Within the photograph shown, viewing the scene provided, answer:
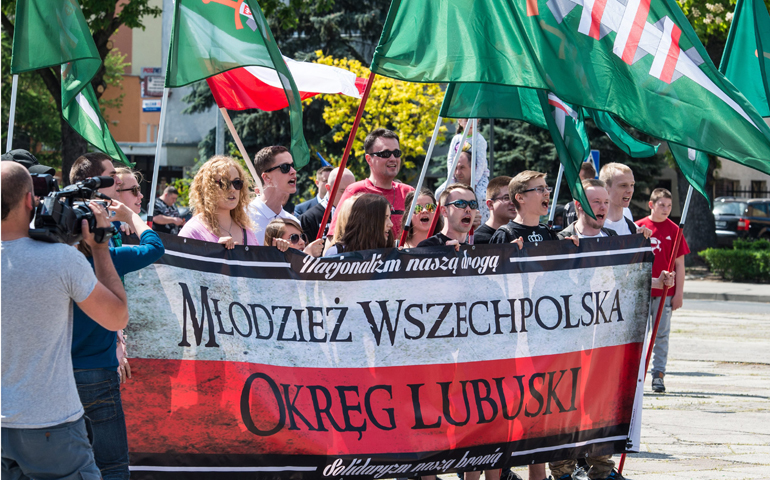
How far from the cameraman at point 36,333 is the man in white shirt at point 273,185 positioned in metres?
2.66

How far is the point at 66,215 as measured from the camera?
3027mm

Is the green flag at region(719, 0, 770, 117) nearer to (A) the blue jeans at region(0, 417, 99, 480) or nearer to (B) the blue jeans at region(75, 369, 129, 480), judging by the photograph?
(B) the blue jeans at region(75, 369, 129, 480)

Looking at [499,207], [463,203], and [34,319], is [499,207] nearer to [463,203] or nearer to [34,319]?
[463,203]

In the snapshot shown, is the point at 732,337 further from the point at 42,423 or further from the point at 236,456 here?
the point at 42,423

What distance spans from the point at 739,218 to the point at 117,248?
28.4m

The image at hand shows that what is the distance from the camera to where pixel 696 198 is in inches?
904

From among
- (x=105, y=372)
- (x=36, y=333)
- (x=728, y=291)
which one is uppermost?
(x=36, y=333)

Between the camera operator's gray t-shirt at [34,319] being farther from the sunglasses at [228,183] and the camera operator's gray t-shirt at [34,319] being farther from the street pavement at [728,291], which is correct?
the street pavement at [728,291]

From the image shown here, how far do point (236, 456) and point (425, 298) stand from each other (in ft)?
4.18

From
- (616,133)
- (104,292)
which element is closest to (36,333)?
(104,292)

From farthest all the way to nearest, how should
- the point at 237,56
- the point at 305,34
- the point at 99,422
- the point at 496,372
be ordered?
the point at 305,34, the point at 237,56, the point at 496,372, the point at 99,422

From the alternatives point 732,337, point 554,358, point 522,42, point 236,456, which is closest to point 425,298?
point 554,358

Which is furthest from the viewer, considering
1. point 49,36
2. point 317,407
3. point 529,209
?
point 49,36

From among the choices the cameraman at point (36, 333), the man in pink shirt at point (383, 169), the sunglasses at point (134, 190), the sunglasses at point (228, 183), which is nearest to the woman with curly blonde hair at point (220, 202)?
the sunglasses at point (228, 183)
